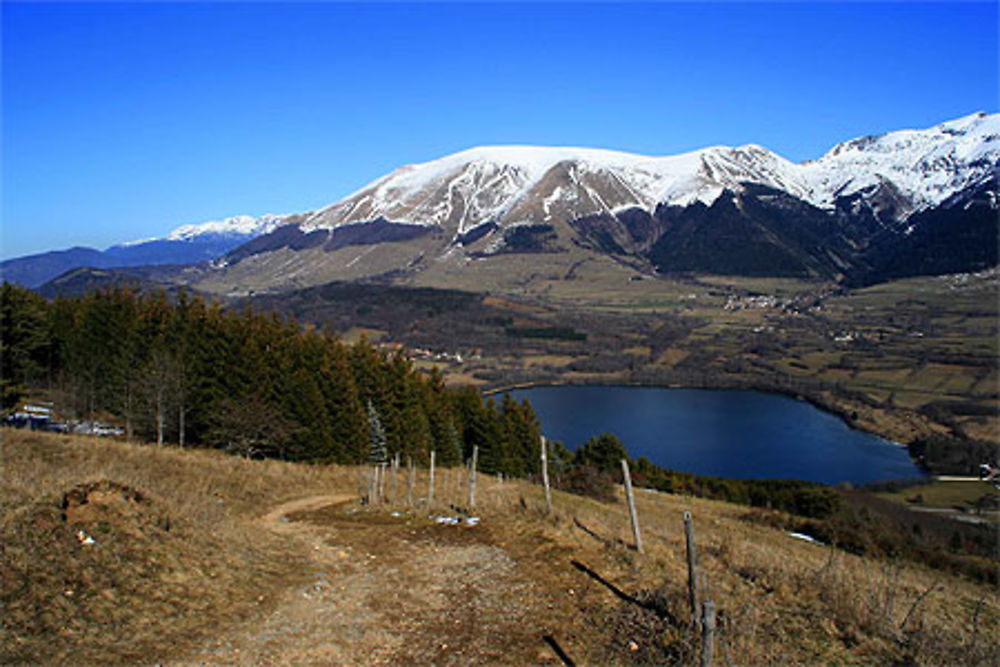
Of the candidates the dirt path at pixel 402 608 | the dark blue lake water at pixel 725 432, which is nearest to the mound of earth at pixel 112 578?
the dirt path at pixel 402 608

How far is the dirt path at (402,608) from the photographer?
8656mm

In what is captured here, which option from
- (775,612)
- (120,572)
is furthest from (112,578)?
(775,612)

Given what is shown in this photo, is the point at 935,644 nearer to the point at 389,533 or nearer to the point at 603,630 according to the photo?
the point at 603,630

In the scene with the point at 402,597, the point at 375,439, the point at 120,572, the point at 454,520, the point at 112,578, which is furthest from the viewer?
the point at 375,439

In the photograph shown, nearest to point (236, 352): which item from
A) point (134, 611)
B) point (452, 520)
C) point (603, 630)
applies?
point (452, 520)

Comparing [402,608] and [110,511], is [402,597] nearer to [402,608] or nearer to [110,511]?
[402,608]

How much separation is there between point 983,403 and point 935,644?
116462mm

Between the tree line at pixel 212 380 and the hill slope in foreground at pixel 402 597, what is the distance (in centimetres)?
2385

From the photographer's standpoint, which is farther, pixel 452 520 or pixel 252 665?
pixel 452 520

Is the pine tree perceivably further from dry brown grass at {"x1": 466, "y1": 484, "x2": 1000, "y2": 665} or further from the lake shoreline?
the lake shoreline

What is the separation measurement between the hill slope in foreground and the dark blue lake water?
7467 centimetres

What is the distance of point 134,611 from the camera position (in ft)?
29.4

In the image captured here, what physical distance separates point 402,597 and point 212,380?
3078 cm

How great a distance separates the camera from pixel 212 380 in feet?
124
